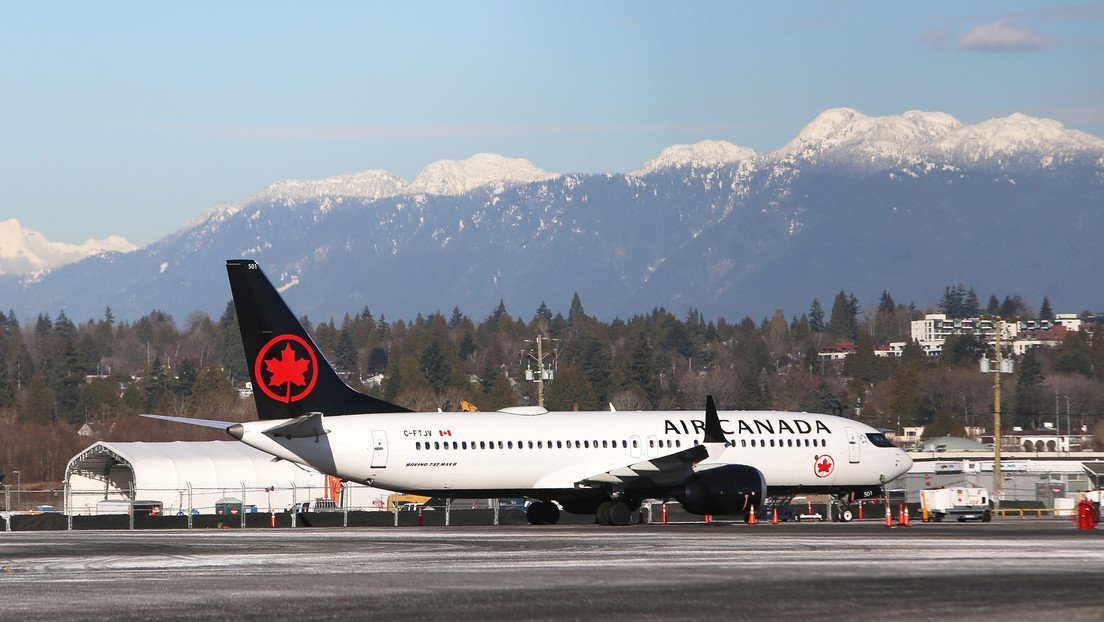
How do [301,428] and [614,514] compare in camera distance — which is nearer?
[301,428]

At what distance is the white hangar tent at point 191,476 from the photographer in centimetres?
8381

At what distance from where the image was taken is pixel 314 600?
23.6 meters

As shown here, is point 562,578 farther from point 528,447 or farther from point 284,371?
point 528,447

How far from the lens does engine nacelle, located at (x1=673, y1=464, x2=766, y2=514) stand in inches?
1901

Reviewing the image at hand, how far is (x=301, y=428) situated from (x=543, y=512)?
29.1 ft

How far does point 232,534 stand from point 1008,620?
27.9 meters

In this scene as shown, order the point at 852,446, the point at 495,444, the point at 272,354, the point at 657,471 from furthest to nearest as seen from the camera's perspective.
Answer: the point at 852,446, the point at 495,444, the point at 657,471, the point at 272,354

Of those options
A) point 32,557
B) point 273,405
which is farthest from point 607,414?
point 32,557

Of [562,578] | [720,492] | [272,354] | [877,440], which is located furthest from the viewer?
[877,440]

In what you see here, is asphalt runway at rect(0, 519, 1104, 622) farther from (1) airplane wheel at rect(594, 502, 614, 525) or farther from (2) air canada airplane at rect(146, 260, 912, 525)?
(1) airplane wheel at rect(594, 502, 614, 525)

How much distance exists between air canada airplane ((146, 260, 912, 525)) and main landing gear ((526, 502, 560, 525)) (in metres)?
0.04

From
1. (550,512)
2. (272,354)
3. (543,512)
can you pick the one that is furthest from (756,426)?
(272,354)

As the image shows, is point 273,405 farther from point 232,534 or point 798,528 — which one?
point 798,528

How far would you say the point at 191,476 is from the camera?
85.2 meters
